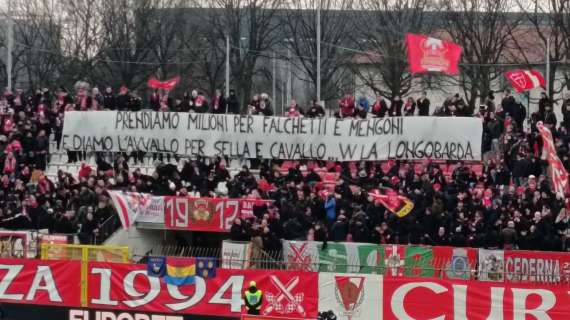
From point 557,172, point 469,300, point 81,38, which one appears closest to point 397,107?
point 557,172

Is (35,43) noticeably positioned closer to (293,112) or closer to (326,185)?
(293,112)

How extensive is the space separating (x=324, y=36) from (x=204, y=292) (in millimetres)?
38514

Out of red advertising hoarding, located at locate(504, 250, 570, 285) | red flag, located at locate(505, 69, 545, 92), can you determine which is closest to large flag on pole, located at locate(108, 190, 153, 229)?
red advertising hoarding, located at locate(504, 250, 570, 285)

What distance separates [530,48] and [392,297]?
38.7 metres

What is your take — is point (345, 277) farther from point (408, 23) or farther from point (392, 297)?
point (408, 23)

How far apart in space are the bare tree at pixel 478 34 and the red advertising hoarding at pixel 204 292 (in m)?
32.9

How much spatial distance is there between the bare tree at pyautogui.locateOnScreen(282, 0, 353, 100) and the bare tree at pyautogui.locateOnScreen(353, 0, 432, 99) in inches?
32.6

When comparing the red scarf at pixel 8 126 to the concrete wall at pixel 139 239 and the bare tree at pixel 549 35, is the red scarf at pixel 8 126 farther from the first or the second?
the bare tree at pixel 549 35

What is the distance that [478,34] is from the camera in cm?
5491

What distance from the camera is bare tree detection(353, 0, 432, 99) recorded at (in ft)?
183

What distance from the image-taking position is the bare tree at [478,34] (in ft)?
177

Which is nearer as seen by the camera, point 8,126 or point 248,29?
point 8,126

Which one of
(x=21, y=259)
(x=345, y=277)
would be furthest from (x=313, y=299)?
(x=21, y=259)

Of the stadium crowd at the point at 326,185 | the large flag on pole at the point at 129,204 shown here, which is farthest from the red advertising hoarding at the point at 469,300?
the large flag on pole at the point at 129,204
